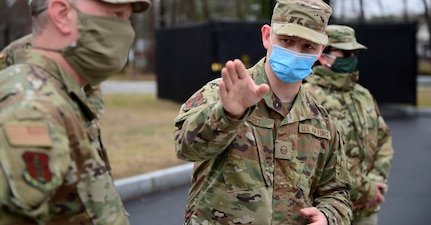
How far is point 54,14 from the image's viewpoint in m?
1.75

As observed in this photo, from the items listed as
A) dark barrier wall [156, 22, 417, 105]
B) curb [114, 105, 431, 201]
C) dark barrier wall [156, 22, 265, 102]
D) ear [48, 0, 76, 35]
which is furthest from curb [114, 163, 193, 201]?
dark barrier wall [156, 22, 417, 105]

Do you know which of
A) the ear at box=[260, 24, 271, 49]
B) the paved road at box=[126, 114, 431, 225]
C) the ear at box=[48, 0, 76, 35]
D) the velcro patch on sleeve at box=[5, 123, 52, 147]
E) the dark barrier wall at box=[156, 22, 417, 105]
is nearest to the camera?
the velcro patch on sleeve at box=[5, 123, 52, 147]

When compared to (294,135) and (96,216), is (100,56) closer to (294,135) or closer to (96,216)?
(96,216)

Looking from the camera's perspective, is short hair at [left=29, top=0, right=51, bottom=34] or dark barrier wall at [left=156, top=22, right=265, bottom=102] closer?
short hair at [left=29, top=0, right=51, bottom=34]

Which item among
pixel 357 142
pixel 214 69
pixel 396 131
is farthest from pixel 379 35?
pixel 357 142

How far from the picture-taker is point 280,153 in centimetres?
241

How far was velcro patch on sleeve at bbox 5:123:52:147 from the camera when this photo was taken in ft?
5.00

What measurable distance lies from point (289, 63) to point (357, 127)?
1.58m

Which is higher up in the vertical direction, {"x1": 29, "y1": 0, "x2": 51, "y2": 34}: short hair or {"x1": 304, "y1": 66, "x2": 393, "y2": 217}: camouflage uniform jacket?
{"x1": 29, "y1": 0, "x2": 51, "y2": 34}: short hair

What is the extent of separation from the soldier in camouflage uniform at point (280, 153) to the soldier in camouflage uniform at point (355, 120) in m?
1.23

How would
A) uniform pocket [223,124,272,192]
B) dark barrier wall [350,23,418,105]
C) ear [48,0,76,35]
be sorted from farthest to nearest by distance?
dark barrier wall [350,23,418,105]
uniform pocket [223,124,272,192]
ear [48,0,76,35]

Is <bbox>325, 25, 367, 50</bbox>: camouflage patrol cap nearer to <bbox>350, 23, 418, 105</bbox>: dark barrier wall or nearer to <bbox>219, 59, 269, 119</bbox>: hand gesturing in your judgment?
<bbox>219, 59, 269, 119</bbox>: hand gesturing

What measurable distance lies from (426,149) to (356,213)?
24.3 ft

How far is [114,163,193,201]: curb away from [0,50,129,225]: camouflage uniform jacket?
476cm
